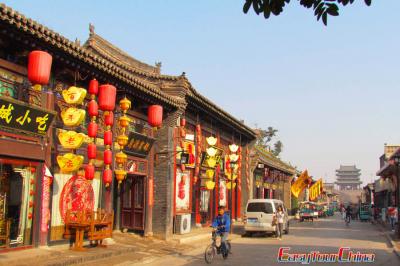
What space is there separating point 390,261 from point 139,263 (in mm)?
7213

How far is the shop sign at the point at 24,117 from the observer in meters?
10.4

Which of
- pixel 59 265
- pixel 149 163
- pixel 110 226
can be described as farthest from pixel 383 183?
pixel 59 265

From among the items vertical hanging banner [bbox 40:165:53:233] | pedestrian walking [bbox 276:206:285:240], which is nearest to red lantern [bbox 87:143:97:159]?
vertical hanging banner [bbox 40:165:53:233]

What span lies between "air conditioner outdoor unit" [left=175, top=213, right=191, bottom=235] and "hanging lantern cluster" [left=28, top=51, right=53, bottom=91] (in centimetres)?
976

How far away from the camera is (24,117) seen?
10898 millimetres

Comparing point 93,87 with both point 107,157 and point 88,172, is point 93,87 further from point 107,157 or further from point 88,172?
point 88,172

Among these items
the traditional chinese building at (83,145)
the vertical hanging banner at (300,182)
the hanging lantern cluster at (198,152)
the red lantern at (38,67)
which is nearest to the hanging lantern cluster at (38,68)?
the red lantern at (38,67)

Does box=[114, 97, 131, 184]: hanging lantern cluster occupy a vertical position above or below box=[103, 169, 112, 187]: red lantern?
above

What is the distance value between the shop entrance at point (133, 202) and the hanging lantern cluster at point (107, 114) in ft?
10.1

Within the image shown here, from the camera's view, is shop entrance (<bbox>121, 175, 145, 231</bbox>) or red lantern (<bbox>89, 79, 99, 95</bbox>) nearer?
red lantern (<bbox>89, 79, 99, 95</bbox>)

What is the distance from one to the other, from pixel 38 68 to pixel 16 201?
3419 millimetres

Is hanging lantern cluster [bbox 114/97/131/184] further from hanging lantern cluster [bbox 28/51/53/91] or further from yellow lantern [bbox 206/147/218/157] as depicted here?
yellow lantern [bbox 206/147/218/157]

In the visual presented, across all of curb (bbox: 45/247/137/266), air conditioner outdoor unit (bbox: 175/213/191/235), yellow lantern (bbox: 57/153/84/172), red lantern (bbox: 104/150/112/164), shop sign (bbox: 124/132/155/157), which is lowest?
curb (bbox: 45/247/137/266)

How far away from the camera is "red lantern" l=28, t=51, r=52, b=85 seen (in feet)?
34.3
